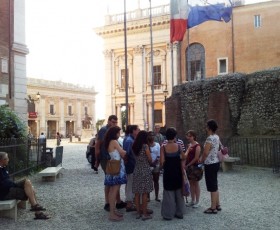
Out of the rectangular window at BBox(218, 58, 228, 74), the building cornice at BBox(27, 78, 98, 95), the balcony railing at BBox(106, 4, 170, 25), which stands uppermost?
the balcony railing at BBox(106, 4, 170, 25)

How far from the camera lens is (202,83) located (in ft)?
63.8

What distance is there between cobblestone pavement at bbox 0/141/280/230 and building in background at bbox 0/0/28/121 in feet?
34.0

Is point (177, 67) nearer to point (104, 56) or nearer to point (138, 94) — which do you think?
point (138, 94)

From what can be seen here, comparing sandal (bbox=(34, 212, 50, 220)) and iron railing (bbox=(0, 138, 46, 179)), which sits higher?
iron railing (bbox=(0, 138, 46, 179))

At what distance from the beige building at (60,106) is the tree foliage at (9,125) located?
62800 millimetres

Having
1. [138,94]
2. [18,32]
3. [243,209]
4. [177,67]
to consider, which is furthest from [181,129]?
[138,94]

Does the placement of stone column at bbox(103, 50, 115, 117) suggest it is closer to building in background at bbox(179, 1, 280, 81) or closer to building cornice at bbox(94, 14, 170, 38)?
building cornice at bbox(94, 14, 170, 38)

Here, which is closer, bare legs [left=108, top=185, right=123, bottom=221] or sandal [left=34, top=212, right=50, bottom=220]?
bare legs [left=108, top=185, right=123, bottom=221]

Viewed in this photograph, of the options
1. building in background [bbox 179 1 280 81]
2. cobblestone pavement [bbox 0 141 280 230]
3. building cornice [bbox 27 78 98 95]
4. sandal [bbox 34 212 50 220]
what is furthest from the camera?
building cornice [bbox 27 78 98 95]

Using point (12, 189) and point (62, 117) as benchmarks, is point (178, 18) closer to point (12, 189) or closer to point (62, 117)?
point (12, 189)

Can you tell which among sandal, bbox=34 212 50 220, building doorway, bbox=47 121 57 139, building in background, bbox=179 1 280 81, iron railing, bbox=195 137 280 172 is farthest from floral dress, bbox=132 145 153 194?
building doorway, bbox=47 121 57 139

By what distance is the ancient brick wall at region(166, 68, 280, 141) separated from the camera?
16656 mm

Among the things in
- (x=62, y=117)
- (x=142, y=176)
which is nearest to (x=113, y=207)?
(x=142, y=176)

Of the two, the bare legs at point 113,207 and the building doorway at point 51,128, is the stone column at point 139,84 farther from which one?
the bare legs at point 113,207
